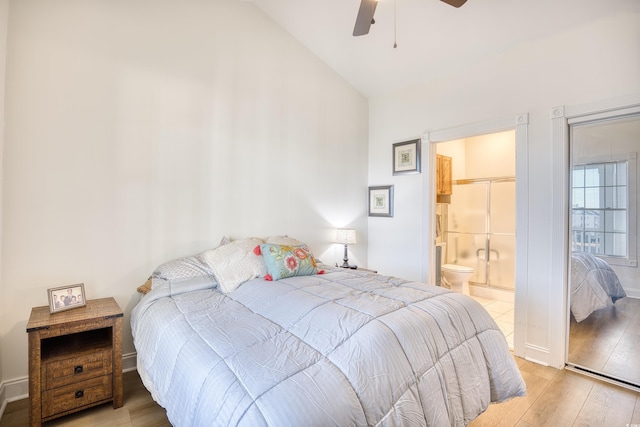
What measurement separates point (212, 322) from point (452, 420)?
4.17 feet

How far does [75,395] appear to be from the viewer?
1.85m

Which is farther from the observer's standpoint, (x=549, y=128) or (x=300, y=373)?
(x=549, y=128)

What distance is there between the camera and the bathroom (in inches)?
180

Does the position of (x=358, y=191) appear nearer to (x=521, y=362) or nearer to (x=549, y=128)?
(x=549, y=128)

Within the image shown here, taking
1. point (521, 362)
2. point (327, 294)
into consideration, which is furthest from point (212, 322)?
point (521, 362)

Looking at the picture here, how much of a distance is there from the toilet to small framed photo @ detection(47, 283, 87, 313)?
4.13 meters

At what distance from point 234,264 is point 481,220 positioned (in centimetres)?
411

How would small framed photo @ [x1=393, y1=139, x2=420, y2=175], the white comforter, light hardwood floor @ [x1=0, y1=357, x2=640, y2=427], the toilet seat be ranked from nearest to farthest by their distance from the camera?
the white comforter
light hardwood floor @ [x1=0, y1=357, x2=640, y2=427]
small framed photo @ [x1=393, y1=139, x2=420, y2=175]
the toilet seat

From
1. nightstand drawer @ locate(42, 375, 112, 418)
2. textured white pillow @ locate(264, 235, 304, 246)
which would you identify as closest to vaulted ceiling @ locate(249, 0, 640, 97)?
textured white pillow @ locate(264, 235, 304, 246)

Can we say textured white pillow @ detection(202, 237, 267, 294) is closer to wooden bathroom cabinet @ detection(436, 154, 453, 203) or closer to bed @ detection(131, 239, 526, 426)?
bed @ detection(131, 239, 526, 426)

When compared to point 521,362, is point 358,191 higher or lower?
higher

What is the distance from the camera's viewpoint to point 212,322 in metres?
1.63

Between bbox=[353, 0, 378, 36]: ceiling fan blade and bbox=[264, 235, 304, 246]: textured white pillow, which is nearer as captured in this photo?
bbox=[353, 0, 378, 36]: ceiling fan blade

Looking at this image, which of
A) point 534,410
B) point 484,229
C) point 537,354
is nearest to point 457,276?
point 484,229
